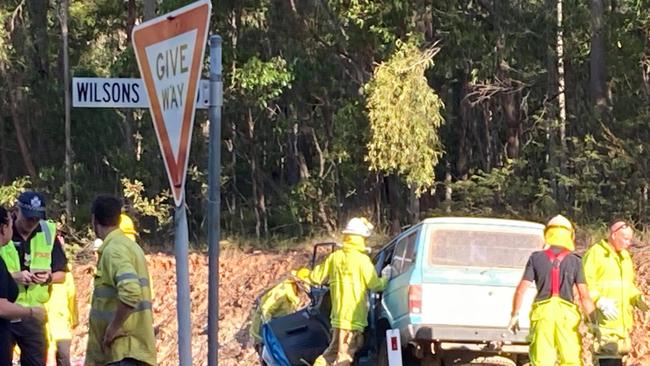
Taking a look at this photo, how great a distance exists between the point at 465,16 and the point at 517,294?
1610 centimetres

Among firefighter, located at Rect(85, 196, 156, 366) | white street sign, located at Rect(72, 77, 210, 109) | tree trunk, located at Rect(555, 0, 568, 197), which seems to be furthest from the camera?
tree trunk, located at Rect(555, 0, 568, 197)

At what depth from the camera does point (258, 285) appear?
20.2 meters

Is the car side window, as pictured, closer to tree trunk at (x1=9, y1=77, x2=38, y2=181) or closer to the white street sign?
the white street sign

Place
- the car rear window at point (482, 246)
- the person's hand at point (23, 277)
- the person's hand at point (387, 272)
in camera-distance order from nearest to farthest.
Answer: the person's hand at point (23, 277)
the car rear window at point (482, 246)
the person's hand at point (387, 272)

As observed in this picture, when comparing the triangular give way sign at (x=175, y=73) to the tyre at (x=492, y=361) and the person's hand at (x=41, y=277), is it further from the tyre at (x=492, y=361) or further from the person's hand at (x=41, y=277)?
the tyre at (x=492, y=361)

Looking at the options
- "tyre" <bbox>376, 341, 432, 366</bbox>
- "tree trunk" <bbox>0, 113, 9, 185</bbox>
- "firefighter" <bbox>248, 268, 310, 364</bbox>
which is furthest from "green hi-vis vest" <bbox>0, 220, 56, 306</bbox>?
"tree trunk" <bbox>0, 113, 9, 185</bbox>

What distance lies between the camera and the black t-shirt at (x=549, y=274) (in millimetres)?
9648

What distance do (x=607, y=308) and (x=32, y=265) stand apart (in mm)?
4837

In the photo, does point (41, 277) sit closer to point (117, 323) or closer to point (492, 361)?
point (117, 323)

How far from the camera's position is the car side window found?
11.9 metres

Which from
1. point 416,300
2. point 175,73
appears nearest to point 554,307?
point 416,300

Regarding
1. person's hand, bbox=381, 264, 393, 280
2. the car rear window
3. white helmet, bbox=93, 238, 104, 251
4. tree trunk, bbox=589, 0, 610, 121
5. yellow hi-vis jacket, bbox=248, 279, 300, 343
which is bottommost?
yellow hi-vis jacket, bbox=248, 279, 300, 343

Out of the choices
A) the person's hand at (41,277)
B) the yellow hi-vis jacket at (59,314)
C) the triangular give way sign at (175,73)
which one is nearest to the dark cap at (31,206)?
the person's hand at (41,277)

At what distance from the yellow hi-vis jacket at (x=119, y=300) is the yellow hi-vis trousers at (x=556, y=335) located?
3.62 metres
